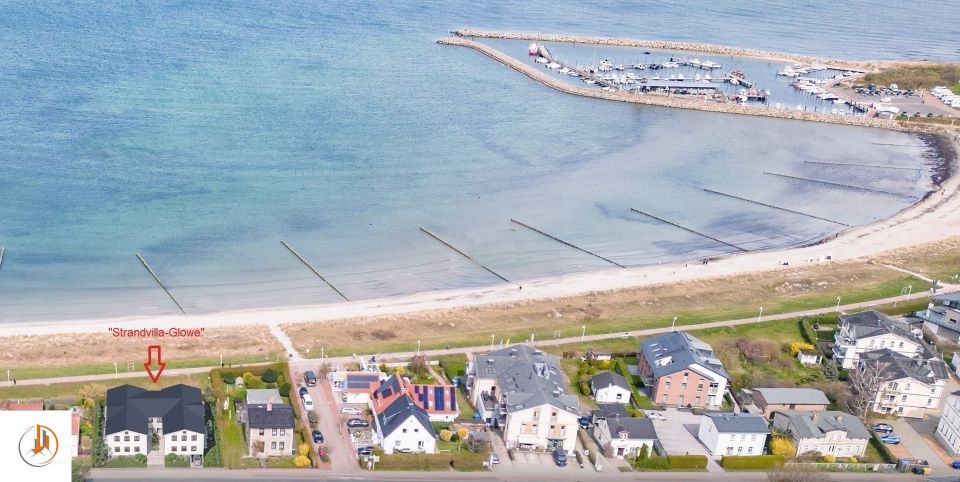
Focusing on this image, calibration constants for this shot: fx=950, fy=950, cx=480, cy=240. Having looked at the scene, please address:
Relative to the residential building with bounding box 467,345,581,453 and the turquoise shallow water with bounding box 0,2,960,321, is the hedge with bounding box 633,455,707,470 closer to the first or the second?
the residential building with bounding box 467,345,581,453

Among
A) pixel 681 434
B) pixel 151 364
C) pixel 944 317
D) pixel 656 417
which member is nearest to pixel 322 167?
pixel 151 364

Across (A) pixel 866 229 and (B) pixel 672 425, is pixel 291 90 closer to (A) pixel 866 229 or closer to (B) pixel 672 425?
(A) pixel 866 229

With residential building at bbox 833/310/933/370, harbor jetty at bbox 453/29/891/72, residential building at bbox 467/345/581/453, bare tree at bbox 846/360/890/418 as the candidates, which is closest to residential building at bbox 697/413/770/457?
residential building at bbox 467/345/581/453

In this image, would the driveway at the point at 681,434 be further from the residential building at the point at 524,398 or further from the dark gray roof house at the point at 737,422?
the residential building at the point at 524,398

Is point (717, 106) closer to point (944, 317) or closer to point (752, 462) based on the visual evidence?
point (944, 317)

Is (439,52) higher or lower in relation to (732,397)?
higher

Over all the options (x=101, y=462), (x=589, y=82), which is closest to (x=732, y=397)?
(x=101, y=462)

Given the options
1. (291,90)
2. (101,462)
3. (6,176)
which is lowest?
(101,462)
